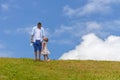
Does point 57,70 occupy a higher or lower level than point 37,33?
lower

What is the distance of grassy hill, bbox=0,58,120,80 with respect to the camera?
31844 millimetres

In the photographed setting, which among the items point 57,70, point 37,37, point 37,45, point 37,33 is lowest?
point 57,70

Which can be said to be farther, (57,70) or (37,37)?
(37,37)

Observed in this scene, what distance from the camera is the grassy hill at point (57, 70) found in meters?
31.8

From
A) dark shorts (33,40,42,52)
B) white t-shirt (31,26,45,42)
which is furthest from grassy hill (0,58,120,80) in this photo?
white t-shirt (31,26,45,42)

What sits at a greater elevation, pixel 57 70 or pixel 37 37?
pixel 37 37

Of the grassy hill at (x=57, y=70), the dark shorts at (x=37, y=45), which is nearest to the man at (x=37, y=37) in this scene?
the dark shorts at (x=37, y=45)

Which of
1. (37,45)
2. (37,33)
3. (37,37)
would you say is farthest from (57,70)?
(37,33)

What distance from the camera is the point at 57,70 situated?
3422 centimetres

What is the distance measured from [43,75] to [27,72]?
133cm

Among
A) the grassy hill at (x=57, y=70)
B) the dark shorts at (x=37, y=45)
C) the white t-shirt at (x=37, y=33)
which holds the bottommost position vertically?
the grassy hill at (x=57, y=70)

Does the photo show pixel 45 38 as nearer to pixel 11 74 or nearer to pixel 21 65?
pixel 21 65

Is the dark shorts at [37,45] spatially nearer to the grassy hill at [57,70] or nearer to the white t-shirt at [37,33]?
the white t-shirt at [37,33]

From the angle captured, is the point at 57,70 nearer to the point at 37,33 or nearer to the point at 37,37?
the point at 37,37
